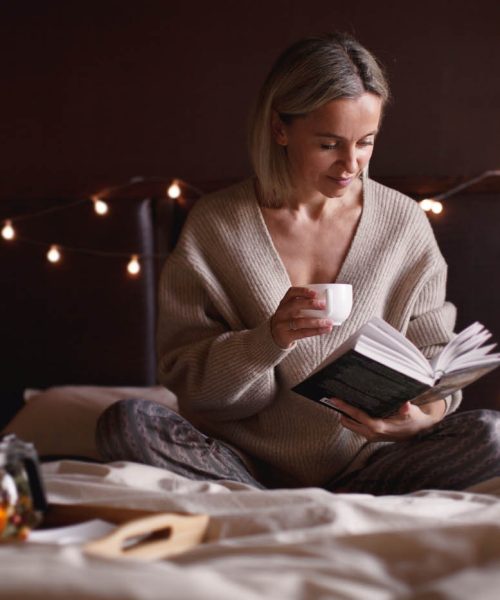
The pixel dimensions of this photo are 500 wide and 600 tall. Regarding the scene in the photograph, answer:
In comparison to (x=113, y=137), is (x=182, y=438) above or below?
below

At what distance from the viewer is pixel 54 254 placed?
2.57m

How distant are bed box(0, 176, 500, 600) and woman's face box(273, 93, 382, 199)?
56 cm

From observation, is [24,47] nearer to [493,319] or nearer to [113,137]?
[113,137]

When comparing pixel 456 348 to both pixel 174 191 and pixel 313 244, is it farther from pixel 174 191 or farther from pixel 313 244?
pixel 174 191

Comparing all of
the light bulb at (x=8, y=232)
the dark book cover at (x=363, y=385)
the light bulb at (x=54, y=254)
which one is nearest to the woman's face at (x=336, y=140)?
the dark book cover at (x=363, y=385)

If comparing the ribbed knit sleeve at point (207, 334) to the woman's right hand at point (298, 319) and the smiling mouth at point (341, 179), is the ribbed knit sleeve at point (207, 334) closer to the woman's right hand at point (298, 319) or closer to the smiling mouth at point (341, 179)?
the woman's right hand at point (298, 319)

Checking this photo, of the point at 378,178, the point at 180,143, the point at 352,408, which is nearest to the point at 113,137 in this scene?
the point at 180,143

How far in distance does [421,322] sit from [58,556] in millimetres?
1269

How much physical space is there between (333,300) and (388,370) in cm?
16

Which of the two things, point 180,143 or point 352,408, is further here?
point 180,143

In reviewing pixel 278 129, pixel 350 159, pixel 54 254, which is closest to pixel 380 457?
pixel 350 159

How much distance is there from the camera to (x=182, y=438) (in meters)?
1.84

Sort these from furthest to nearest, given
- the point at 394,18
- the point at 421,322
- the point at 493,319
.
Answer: the point at 394,18 → the point at 493,319 → the point at 421,322

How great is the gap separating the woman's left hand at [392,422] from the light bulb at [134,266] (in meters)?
0.98
